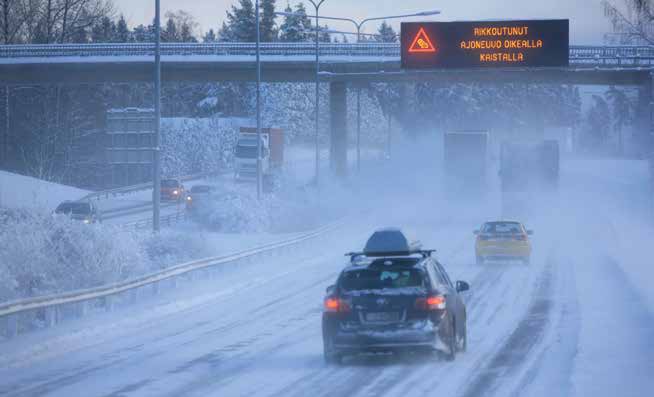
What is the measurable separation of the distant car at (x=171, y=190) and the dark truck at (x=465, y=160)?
19131 mm

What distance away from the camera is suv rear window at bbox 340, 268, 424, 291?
15547mm

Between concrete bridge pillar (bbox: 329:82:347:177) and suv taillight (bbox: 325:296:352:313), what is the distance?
180 feet

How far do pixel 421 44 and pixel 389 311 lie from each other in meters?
28.8

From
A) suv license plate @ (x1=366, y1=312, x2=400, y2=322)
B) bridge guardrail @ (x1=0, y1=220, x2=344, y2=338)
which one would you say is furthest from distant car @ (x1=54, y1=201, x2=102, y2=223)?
suv license plate @ (x1=366, y1=312, x2=400, y2=322)

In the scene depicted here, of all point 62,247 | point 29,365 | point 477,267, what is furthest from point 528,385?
point 477,267

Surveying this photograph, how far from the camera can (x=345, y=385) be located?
1406 cm

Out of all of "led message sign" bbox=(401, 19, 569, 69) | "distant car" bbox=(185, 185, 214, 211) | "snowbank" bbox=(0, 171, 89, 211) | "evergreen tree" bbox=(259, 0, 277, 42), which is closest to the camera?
"led message sign" bbox=(401, 19, 569, 69)

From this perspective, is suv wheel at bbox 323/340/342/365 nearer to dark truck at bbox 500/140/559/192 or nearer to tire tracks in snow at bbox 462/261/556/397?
tire tracks in snow at bbox 462/261/556/397

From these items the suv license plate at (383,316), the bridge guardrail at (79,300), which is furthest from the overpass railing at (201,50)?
Result: the suv license plate at (383,316)

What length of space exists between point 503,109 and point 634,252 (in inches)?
5407

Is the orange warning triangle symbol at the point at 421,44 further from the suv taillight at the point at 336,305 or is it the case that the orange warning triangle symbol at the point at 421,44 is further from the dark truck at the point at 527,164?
the suv taillight at the point at 336,305

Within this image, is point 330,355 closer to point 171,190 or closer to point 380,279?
point 380,279

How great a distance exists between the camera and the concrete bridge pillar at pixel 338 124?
7062cm

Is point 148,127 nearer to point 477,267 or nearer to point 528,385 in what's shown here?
point 477,267
